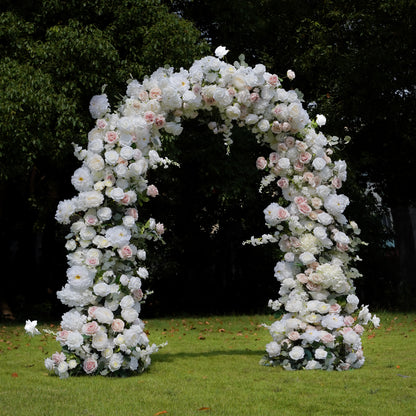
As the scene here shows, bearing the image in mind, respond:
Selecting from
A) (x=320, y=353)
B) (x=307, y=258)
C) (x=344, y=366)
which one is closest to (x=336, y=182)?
(x=307, y=258)

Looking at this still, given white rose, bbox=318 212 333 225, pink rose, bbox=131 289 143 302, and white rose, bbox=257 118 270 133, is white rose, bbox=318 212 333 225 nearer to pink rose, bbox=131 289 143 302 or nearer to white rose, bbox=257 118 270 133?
white rose, bbox=257 118 270 133

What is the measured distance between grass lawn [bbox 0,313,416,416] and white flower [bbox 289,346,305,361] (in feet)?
0.61

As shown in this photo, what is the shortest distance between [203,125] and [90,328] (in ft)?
33.4

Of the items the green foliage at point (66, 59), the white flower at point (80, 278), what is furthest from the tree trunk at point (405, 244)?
the white flower at point (80, 278)

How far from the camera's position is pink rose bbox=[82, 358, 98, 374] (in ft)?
23.8

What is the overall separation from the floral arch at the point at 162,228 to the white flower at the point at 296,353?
0.01m

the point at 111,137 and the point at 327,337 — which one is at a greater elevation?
the point at 111,137

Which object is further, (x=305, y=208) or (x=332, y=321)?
(x=305, y=208)

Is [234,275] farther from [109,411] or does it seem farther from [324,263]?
[109,411]

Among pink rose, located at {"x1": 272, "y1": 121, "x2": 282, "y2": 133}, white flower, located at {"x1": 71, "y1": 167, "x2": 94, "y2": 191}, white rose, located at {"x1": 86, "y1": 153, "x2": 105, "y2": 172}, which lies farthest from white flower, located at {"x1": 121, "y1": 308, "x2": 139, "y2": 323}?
pink rose, located at {"x1": 272, "y1": 121, "x2": 282, "y2": 133}

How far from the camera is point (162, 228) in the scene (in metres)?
7.75

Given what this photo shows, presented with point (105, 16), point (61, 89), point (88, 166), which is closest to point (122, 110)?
point (88, 166)

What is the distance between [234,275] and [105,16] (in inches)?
338

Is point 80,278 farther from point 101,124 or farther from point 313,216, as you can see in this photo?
point 313,216
